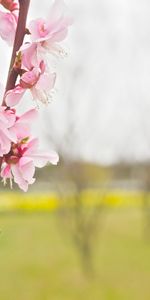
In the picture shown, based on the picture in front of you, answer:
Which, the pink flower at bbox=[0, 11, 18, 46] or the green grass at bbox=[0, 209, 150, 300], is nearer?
the pink flower at bbox=[0, 11, 18, 46]

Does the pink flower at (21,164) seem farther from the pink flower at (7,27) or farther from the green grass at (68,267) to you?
the green grass at (68,267)

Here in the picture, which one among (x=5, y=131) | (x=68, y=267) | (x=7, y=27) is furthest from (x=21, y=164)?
(x=68, y=267)

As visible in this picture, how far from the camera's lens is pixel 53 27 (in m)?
0.77

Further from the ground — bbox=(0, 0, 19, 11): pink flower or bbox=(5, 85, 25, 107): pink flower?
bbox=(0, 0, 19, 11): pink flower

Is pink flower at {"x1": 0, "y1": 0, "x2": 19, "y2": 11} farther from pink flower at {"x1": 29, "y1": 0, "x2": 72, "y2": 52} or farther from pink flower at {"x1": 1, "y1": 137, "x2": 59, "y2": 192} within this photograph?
pink flower at {"x1": 1, "y1": 137, "x2": 59, "y2": 192}

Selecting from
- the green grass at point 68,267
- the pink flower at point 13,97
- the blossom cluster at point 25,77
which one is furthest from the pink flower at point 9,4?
the green grass at point 68,267

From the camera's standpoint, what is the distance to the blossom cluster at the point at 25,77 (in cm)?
75

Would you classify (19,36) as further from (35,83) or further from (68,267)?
(68,267)

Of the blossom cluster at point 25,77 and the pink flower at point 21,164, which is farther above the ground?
the blossom cluster at point 25,77

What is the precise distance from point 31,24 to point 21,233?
15.4m

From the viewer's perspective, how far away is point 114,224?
18.0 metres

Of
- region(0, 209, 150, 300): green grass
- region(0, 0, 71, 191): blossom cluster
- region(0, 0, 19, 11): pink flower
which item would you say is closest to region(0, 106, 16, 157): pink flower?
region(0, 0, 71, 191): blossom cluster

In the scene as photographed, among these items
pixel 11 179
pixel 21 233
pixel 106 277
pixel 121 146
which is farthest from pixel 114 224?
pixel 11 179

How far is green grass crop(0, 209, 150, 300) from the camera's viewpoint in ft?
27.9
